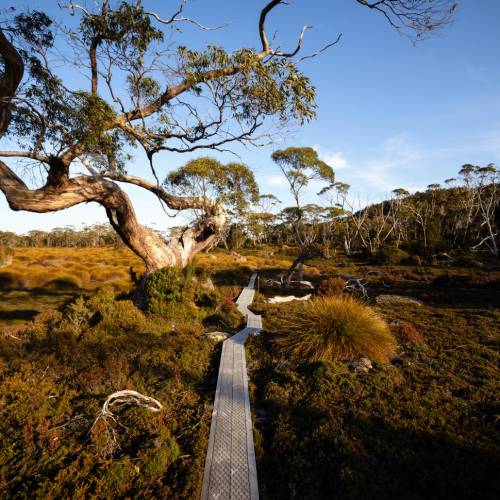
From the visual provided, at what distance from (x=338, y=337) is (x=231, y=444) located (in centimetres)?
443

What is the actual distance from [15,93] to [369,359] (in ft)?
37.1

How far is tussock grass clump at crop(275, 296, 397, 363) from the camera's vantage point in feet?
25.1

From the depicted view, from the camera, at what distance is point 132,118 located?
785 cm

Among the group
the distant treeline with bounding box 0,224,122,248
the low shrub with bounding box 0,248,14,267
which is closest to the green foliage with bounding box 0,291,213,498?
the low shrub with bounding box 0,248,14,267

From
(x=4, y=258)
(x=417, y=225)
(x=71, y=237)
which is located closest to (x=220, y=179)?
(x=4, y=258)

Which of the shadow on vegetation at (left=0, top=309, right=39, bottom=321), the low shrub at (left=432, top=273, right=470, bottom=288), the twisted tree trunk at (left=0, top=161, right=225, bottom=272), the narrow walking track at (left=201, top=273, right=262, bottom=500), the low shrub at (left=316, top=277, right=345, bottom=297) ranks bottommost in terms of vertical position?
the shadow on vegetation at (left=0, top=309, right=39, bottom=321)

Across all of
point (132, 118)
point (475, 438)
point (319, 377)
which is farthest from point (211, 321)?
point (475, 438)

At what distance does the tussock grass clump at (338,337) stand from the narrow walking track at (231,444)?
1.81 m

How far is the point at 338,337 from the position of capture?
7988mm

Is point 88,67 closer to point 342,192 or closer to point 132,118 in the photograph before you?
point 132,118

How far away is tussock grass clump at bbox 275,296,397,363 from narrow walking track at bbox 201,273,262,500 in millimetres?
1806

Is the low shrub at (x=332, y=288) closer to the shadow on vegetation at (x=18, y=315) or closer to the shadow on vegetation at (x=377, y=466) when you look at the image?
the shadow on vegetation at (x=377, y=466)

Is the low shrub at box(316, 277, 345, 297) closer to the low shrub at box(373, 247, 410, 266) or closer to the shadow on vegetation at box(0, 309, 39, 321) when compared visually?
the shadow on vegetation at box(0, 309, 39, 321)

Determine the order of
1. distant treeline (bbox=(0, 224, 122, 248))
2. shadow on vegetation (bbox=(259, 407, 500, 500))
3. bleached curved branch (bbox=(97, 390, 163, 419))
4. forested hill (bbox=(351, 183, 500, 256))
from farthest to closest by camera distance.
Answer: distant treeline (bbox=(0, 224, 122, 248)) → forested hill (bbox=(351, 183, 500, 256)) → bleached curved branch (bbox=(97, 390, 163, 419)) → shadow on vegetation (bbox=(259, 407, 500, 500))
